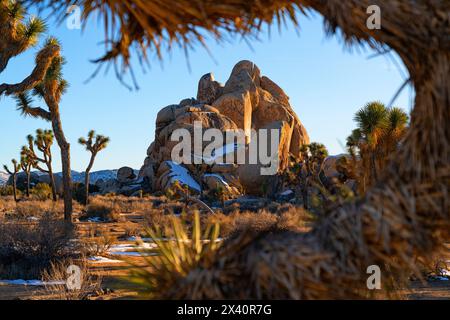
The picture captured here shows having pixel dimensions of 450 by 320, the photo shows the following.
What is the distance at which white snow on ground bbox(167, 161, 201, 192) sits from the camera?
1978 inches

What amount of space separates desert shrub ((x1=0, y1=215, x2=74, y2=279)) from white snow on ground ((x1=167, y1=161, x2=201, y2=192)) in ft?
122

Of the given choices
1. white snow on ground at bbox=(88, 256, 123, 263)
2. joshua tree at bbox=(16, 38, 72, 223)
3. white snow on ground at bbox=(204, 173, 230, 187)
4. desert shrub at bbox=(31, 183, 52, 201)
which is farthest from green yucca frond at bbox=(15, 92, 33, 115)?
white snow on ground at bbox=(204, 173, 230, 187)

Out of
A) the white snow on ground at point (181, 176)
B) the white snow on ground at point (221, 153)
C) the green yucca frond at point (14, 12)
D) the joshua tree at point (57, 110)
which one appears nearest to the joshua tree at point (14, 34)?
the green yucca frond at point (14, 12)

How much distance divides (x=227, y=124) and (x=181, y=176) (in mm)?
13562

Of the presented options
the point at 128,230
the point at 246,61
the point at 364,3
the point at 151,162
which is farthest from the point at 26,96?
the point at 246,61

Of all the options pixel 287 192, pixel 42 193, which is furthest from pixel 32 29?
pixel 287 192

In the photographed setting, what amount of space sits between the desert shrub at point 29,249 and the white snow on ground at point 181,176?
37.2 meters

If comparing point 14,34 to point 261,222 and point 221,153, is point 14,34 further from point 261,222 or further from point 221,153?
point 221,153

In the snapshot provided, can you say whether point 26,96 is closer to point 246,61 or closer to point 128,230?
point 128,230

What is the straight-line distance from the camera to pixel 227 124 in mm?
63406

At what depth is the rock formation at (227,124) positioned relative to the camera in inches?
1966

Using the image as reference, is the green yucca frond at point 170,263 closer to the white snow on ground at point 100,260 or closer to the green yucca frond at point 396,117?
the white snow on ground at point 100,260
